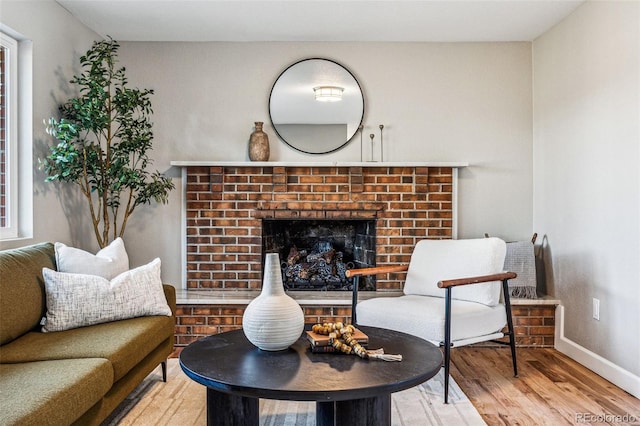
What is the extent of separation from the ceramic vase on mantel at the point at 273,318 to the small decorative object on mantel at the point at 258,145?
214 centimetres

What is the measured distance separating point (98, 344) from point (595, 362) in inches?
113

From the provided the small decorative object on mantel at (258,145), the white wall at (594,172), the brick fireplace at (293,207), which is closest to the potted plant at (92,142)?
the brick fireplace at (293,207)

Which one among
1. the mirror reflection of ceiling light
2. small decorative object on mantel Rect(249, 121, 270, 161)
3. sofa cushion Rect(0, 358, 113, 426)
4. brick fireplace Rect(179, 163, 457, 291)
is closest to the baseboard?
brick fireplace Rect(179, 163, 457, 291)

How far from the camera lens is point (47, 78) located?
130 inches

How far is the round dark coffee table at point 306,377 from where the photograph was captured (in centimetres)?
171

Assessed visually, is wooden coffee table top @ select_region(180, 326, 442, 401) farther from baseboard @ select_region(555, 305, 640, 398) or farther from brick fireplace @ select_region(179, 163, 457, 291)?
brick fireplace @ select_region(179, 163, 457, 291)

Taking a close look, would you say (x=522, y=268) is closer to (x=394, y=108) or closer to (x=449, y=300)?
(x=449, y=300)

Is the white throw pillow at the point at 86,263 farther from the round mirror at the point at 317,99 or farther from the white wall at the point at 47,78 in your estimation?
the round mirror at the point at 317,99

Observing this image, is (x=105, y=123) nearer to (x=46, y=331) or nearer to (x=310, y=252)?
(x=46, y=331)

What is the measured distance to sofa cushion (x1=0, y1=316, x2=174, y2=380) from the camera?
211 cm

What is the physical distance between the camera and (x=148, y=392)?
2.81 meters

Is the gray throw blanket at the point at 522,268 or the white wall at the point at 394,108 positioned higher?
the white wall at the point at 394,108

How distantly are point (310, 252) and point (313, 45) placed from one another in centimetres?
172

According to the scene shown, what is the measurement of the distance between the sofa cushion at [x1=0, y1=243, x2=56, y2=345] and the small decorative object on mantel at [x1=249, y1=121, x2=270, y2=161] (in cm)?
187
